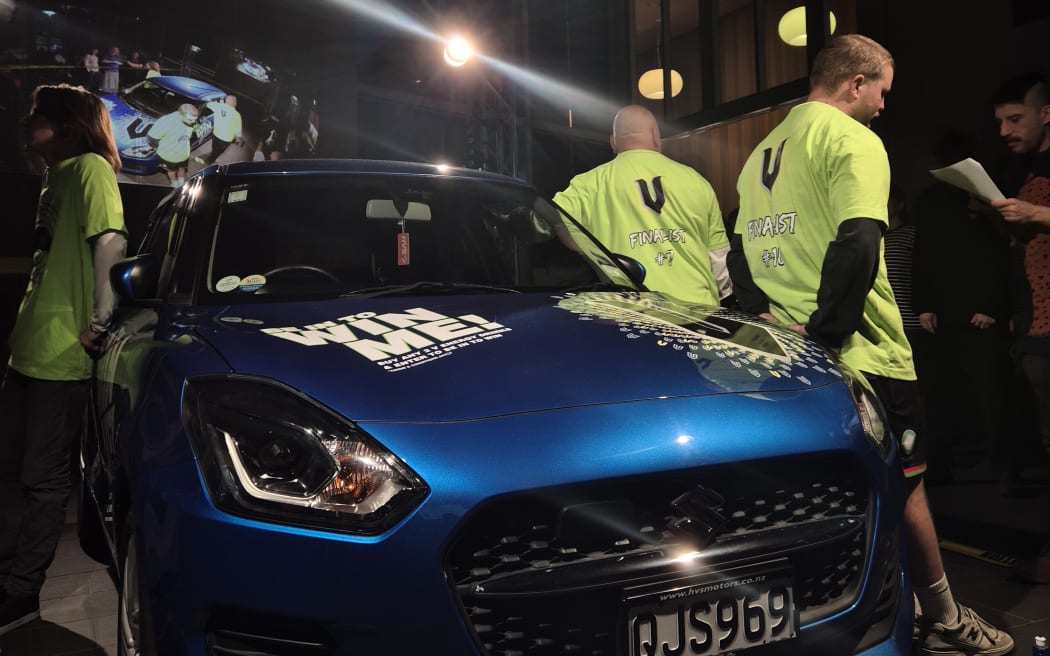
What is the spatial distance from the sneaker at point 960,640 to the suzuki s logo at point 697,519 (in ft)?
4.70

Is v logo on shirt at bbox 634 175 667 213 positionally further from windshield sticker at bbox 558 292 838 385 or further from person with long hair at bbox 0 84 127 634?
person with long hair at bbox 0 84 127 634

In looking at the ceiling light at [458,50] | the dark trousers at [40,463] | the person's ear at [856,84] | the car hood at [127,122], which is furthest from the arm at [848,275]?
the car hood at [127,122]

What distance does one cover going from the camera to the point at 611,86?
8883mm

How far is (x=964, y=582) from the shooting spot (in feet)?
10.6

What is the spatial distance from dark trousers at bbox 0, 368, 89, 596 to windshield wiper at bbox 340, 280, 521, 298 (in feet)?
5.06

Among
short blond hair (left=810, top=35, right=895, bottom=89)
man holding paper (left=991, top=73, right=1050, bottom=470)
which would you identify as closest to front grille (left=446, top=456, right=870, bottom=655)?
short blond hair (left=810, top=35, right=895, bottom=89)

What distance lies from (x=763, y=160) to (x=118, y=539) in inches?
82.3

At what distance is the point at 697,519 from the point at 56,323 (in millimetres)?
2593

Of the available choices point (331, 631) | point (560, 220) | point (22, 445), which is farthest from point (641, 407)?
point (22, 445)

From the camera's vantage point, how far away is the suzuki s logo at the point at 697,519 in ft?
4.57

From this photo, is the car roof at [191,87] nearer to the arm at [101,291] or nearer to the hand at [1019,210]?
the arm at [101,291]

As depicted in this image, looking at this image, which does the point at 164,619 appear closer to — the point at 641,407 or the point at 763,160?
the point at 641,407

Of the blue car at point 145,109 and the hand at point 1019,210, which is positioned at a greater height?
the blue car at point 145,109

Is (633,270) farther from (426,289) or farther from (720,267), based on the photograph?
(720,267)
